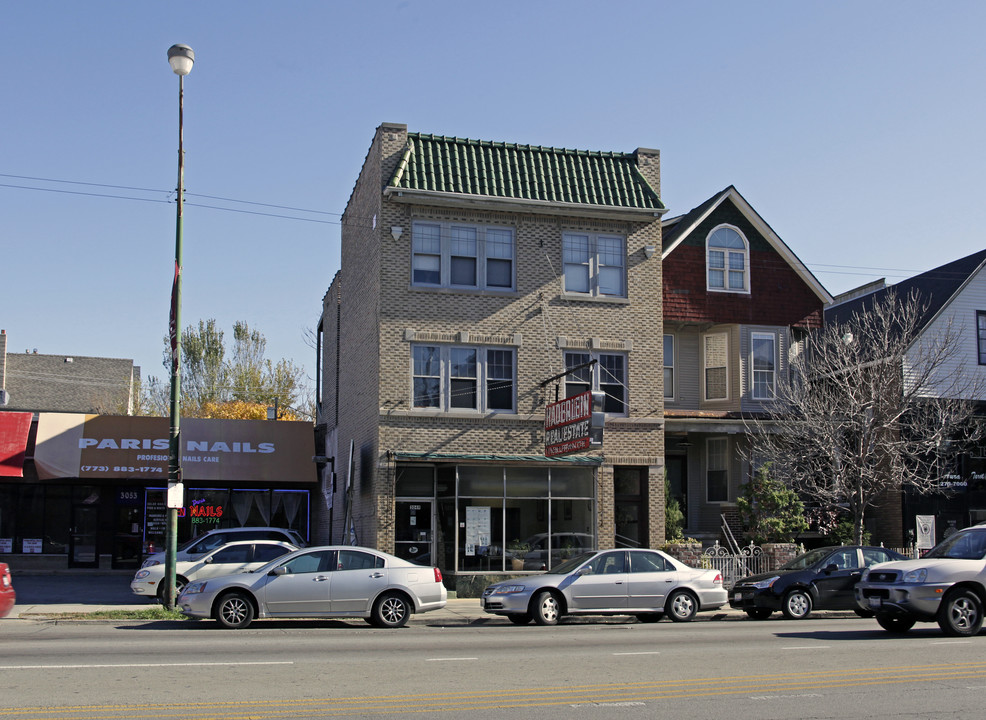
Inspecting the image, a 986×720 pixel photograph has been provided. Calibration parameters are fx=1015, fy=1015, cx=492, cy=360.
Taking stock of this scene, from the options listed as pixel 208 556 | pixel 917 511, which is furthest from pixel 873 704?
pixel 917 511

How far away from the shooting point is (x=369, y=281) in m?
25.9

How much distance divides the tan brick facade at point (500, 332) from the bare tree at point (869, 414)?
3.73 metres

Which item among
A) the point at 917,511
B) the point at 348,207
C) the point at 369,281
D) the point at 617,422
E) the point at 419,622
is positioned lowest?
the point at 419,622

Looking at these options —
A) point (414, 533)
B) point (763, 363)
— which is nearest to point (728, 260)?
point (763, 363)

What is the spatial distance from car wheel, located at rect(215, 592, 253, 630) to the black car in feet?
31.3

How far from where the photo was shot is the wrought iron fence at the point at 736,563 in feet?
79.7

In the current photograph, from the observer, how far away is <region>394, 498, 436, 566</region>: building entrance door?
23953 mm

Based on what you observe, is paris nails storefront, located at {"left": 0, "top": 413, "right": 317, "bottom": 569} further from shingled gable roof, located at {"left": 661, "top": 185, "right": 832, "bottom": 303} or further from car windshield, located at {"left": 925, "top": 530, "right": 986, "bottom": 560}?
car windshield, located at {"left": 925, "top": 530, "right": 986, "bottom": 560}

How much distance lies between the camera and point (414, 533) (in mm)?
24062

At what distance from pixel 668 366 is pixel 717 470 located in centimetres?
334

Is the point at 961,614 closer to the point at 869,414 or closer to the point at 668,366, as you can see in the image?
the point at 869,414

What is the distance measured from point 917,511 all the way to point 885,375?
530 centimetres

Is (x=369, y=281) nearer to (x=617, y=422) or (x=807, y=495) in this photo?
(x=617, y=422)

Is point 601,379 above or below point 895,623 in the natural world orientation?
above
